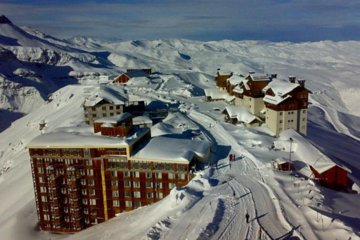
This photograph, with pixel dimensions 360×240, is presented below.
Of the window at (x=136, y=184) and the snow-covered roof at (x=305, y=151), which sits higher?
the snow-covered roof at (x=305, y=151)

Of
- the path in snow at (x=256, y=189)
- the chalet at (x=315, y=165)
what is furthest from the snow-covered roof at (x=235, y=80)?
the chalet at (x=315, y=165)

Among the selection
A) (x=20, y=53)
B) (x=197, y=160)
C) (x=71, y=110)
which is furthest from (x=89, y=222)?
(x=20, y=53)

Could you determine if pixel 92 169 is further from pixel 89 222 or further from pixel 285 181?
pixel 285 181

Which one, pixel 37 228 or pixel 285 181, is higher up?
pixel 285 181

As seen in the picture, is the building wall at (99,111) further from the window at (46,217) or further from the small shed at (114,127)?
the window at (46,217)

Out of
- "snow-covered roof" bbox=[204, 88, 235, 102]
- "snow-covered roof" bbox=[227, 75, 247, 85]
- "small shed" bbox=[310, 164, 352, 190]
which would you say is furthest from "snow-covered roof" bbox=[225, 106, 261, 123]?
"small shed" bbox=[310, 164, 352, 190]

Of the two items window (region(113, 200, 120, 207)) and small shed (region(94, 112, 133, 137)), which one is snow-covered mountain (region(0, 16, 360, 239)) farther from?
small shed (region(94, 112, 133, 137))
